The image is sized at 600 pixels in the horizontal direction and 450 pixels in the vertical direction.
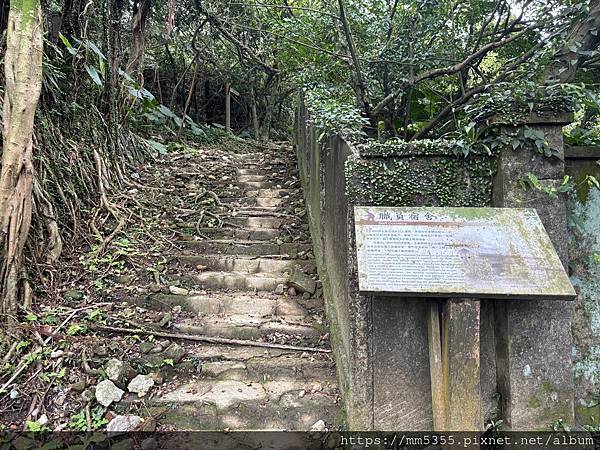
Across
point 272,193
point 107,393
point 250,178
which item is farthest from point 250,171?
point 107,393

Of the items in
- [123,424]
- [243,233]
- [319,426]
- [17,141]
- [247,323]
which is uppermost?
[17,141]

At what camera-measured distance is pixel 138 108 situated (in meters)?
7.25

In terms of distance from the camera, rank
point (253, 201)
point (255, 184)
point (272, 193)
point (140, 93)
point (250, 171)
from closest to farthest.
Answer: point (253, 201) < point (272, 193) < point (255, 184) < point (250, 171) < point (140, 93)

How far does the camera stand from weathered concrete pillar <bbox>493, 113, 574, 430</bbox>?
7.30 feet

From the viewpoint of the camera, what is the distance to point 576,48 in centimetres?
253

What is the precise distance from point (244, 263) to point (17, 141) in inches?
82.8

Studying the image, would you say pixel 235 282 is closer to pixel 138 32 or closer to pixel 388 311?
pixel 388 311

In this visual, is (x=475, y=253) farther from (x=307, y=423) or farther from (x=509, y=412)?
(x=307, y=423)

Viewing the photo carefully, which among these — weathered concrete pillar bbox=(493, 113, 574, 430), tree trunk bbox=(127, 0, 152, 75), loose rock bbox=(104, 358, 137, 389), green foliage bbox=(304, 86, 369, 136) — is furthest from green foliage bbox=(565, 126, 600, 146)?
tree trunk bbox=(127, 0, 152, 75)

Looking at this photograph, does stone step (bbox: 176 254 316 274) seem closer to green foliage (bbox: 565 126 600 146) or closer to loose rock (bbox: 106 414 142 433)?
loose rock (bbox: 106 414 142 433)

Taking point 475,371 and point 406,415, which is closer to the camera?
point 475,371

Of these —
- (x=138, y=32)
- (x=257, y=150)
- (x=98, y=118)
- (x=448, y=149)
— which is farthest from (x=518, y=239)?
(x=257, y=150)

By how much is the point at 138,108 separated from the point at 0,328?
5.31m

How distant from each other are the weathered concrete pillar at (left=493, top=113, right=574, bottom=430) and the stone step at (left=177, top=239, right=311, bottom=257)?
2.19 m
